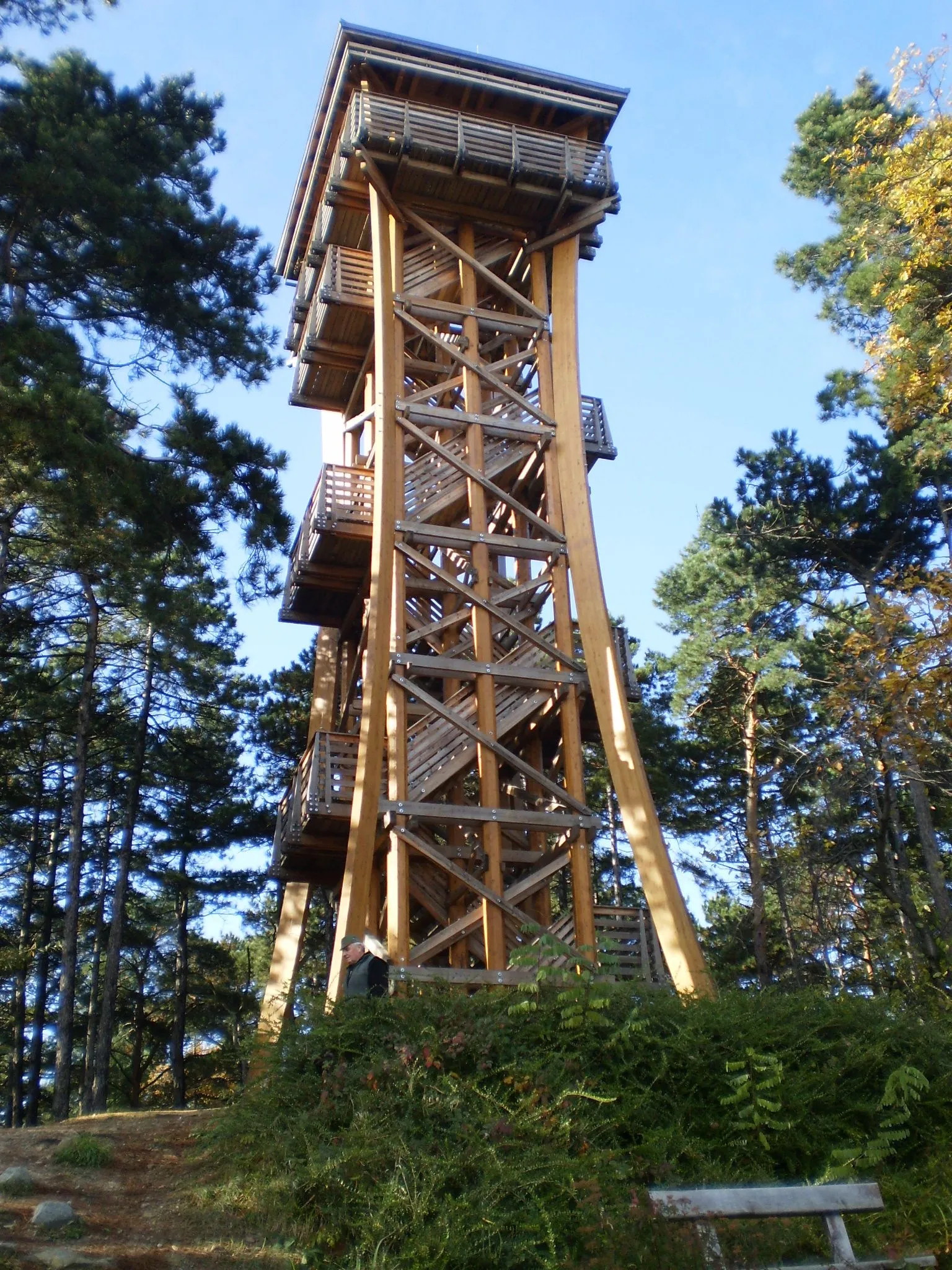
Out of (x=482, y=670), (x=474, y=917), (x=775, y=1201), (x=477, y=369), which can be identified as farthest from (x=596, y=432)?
(x=775, y=1201)

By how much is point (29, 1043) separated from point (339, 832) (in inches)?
537

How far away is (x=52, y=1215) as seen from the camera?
6.86m

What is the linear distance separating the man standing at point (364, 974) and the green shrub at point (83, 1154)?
6.62ft

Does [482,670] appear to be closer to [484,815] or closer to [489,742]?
[489,742]

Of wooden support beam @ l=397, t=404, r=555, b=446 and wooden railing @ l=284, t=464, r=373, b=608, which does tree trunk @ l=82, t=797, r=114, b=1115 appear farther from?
wooden support beam @ l=397, t=404, r=555, b=446

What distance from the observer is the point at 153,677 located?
22016 millimetres

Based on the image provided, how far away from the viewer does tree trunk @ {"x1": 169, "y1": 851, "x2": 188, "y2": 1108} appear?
72.7 feet

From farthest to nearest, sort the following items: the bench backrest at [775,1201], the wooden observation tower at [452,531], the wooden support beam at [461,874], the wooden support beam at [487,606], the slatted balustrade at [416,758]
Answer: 1. the wooden support beam at [487,606]
2. the slatted balustrade at [416,758]
3. the wooden observation tower at [452,531]
4. the wooden support beam at [461,874]
5. the bench backrest at [775,1201]

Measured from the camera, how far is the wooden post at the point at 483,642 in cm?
1292

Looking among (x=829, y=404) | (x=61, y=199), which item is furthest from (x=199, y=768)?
(x=829, y=404)

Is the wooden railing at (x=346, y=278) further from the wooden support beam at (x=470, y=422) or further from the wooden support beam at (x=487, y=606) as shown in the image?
the wooden support beam at (x=487, y=606)

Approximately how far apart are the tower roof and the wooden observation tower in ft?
0.12

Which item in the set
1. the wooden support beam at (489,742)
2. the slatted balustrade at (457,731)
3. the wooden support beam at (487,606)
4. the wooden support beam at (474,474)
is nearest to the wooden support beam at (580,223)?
the wooden support beam at (474,474)

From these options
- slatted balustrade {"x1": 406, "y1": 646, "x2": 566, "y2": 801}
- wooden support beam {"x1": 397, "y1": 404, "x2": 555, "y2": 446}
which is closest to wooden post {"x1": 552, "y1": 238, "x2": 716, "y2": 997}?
wooden support beam {"x1": 397, "y1": 404, "x2": 555, "y2": 446}
